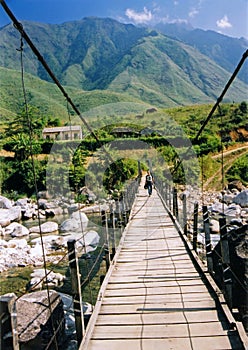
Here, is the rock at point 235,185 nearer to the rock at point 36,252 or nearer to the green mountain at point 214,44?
the rock at point 36,252

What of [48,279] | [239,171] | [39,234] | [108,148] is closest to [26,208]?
[39,234]

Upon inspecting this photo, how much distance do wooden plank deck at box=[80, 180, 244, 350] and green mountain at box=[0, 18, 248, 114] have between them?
30.7 metres

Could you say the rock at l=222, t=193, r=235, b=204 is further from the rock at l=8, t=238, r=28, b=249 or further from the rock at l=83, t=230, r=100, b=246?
the rock at l=8, t=238, r=28, b=249

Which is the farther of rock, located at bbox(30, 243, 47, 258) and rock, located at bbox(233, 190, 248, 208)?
rock, located at bbox(233, 190, 248, 208)

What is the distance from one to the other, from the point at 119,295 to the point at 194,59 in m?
81.3

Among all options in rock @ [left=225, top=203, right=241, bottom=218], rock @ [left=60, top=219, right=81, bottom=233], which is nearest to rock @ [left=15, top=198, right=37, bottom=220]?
rock @ [left=60, top=219, right=81, bottom=233]

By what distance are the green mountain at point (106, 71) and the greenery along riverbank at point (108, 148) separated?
47.2 feet

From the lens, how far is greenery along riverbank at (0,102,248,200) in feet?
46.1

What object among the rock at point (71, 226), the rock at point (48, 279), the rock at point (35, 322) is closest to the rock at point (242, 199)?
the rock at point (71, 226)

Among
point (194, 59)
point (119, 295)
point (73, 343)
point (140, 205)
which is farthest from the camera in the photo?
point (194, 59)

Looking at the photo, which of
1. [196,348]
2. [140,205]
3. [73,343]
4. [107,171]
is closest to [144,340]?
[196,348]

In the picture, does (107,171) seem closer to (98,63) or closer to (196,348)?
(196,348)

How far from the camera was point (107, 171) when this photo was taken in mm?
14055

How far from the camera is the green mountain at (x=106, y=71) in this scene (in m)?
39.6
